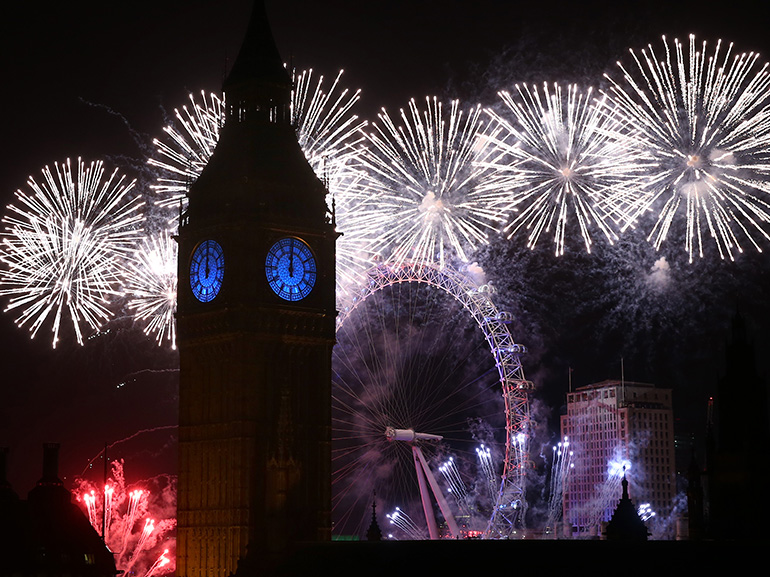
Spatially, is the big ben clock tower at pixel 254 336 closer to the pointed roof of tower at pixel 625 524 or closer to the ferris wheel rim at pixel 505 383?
the pointed roof of tower at pixel 625 524

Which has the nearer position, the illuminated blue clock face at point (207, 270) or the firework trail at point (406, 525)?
the illuminated blue clock face at point (207, 270)

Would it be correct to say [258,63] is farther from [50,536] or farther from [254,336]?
[50,536]

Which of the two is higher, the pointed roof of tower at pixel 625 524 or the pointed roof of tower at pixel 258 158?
the pointed roof of tower at pixel 258 158

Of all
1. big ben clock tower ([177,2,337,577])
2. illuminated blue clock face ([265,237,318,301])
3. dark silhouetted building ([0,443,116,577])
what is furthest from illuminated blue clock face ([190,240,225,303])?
dark silhouetted building ([0,443,116,577])

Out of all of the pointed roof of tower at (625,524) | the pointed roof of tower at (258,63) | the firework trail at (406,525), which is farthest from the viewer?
the firework trail at (406,525)

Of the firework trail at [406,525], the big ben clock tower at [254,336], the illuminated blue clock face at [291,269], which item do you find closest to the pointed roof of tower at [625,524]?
the big ben clock tower at [254,336]

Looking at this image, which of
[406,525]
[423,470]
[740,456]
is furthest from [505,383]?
[740,456]

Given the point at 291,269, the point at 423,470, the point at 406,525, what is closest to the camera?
the point at 291,269

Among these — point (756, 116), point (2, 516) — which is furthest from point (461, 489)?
point (756, 116)
